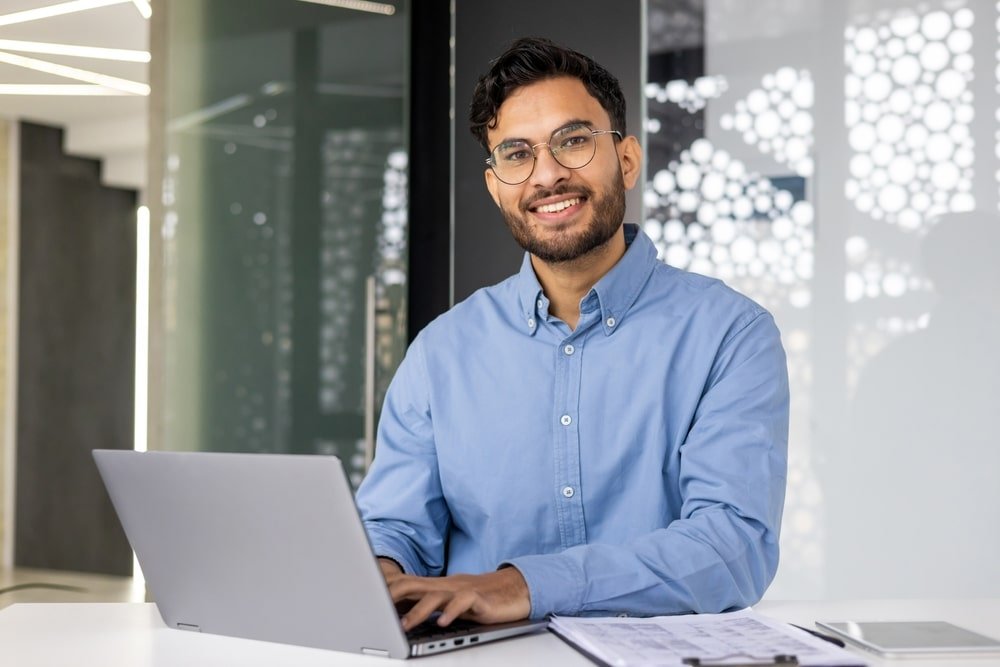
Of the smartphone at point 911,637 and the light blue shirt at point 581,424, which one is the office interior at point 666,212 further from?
the smartphone at point 911,637

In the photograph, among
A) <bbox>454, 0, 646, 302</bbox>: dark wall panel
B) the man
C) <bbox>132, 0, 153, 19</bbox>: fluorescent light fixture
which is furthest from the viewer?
<bbox>454, 0, 646, 302</bbox>: dark wall panel

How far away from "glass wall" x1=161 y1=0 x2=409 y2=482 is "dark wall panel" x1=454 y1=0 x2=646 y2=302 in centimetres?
20

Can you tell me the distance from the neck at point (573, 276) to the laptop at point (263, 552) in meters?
0.72

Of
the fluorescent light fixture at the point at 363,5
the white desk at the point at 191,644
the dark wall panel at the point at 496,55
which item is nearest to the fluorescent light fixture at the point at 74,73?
the fluorescent light fixture at the point at 363,5

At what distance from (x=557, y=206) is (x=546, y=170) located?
0.06 metres

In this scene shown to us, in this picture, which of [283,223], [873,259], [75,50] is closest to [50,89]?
[75,50]

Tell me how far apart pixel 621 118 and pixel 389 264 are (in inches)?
67.0

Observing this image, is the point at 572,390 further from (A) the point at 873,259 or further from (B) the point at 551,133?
(A) the point at 873,259

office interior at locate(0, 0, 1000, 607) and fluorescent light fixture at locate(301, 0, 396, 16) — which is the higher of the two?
fluorescent light fixture at locate(301, 0, 396, 16)

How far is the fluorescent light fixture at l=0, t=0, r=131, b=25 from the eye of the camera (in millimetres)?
3316

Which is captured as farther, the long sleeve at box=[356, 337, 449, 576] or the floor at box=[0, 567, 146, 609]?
the floor at box=[0, 567, 146, 609]

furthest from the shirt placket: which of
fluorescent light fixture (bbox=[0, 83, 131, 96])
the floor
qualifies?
the floor

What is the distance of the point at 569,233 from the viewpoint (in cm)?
189

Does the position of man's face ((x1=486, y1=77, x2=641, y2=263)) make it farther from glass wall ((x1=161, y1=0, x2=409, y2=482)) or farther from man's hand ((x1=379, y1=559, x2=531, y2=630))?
glass wall ((x1=161, y1=0, x2=409, y2=482))
